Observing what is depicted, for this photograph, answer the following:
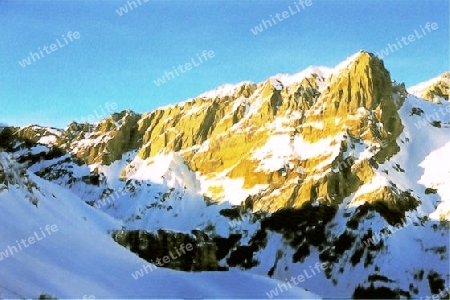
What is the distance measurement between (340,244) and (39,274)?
532 ft

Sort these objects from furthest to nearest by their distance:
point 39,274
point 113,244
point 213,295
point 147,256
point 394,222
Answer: point 394,222
point 147,256
point 113,244
point 213,295
point 39,274

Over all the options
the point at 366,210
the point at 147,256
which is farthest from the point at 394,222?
the point at 147,256

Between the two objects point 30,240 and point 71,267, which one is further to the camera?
point 71,267

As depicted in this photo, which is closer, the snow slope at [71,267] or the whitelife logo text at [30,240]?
the snow slope at [71,267]

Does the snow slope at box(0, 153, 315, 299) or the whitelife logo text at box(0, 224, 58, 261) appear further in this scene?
the whitelife logo text at box(0, 224, 58, 261)

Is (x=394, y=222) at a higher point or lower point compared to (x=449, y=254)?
higher

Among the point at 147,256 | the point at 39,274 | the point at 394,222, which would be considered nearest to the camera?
the point at 39,274

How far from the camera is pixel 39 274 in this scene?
33719 mm

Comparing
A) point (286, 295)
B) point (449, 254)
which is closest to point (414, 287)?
point (449, 254)

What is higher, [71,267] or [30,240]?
[30,240]

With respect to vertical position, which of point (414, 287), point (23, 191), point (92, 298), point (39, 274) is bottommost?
point (414, 287)

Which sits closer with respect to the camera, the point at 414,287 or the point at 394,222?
the point at 414,287

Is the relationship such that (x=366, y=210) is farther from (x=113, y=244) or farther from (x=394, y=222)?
(x=113, y=244)

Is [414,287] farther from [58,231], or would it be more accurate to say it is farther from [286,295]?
[58,231]
